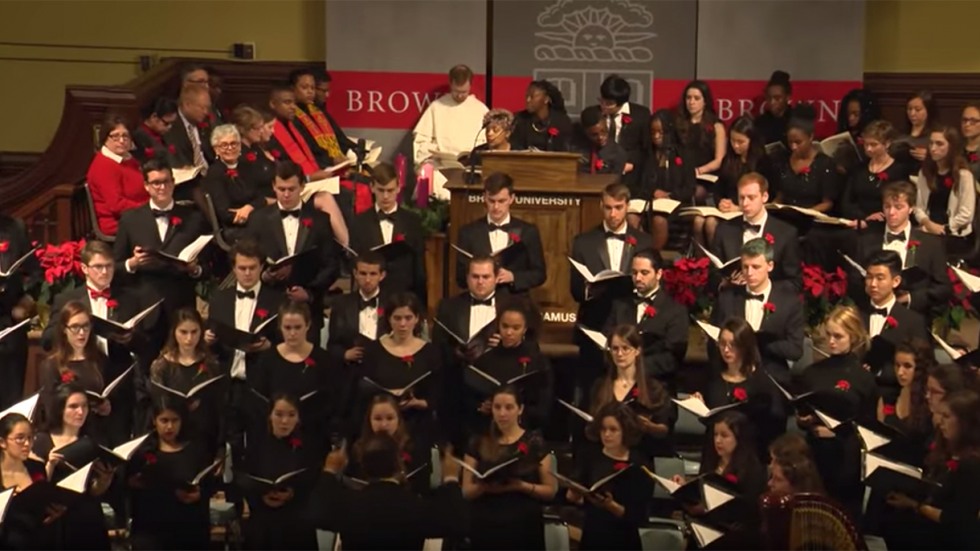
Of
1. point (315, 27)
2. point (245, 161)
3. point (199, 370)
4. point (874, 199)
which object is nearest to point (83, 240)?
point (245, 161)

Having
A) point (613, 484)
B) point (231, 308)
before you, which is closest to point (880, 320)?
point (613, 484)

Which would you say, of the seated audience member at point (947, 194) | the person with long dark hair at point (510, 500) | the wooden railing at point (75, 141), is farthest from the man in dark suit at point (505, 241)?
the wooden railing at point (75, 141)

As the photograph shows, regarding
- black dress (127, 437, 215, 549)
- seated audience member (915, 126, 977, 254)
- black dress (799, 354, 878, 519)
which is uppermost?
seated audience member (915, 126, 977, 254)

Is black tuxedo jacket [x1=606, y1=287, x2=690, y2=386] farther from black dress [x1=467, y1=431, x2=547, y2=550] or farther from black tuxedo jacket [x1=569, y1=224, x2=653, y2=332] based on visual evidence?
black dress [x1=467, y1=431, x2=547, y2=550]

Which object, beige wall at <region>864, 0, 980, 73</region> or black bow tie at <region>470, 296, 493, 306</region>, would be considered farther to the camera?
beige wall at <region>864, 0, 980, 73</region>

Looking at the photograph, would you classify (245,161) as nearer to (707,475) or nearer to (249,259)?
(249,259)

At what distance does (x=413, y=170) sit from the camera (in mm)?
11328

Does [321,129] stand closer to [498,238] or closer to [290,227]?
[290,227]

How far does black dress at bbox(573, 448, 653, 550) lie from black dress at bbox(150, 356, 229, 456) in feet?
5.31

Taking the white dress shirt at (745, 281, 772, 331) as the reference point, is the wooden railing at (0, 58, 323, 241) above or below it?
above

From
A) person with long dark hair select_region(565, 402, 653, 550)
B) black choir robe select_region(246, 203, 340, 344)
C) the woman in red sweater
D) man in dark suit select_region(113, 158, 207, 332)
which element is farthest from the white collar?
person with long dark hair select_region(565, 402, 653, 550)

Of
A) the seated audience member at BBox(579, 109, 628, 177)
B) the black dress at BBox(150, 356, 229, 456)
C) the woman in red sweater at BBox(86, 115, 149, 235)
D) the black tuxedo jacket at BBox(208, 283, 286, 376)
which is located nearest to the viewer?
the black dress at BBox(150, 356, 229, 456)

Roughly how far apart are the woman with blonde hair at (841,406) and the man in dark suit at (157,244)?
9.57 feet

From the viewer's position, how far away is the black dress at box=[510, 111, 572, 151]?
10.4 m
